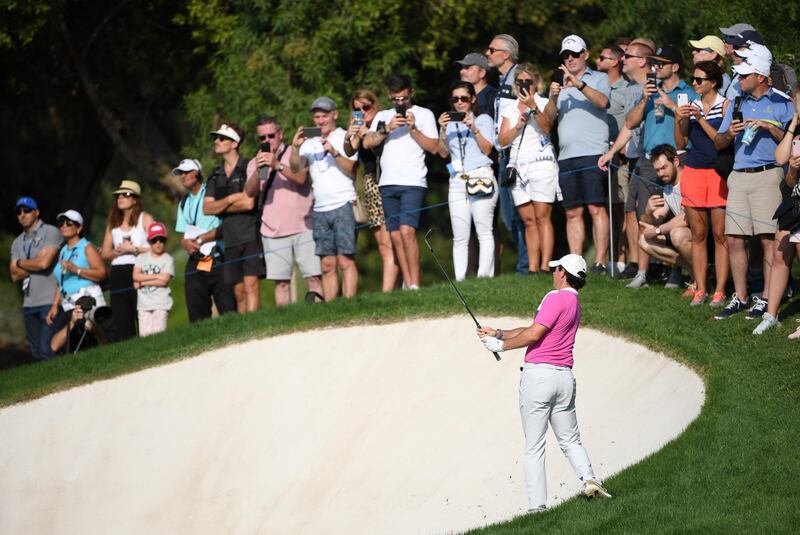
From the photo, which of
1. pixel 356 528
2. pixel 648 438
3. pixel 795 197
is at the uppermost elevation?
pixel 795 197

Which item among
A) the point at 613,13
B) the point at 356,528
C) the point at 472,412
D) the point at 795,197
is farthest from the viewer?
the point at 613,13

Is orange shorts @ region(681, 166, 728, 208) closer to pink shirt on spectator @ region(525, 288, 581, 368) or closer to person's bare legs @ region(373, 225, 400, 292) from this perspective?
pink shirt on spectator @ region(525, 288, 581, 368)

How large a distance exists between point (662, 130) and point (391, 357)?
12.2 ft

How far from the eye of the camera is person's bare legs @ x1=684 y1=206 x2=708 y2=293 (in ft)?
44.1

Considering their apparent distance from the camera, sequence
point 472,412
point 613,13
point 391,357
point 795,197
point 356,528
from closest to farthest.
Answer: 1. point 795,197
2. point 356,528
3. point 472,412
4. point 391,357
5. point 613,13

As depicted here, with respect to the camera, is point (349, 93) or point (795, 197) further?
point (349, 93)

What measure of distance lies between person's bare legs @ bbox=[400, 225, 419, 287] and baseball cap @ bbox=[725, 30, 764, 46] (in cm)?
414

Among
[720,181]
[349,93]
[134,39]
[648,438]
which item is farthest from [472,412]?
[134,39]

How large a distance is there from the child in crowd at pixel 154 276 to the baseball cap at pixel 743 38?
6.76 meters

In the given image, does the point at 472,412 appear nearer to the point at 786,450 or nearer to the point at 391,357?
the point at 391,357

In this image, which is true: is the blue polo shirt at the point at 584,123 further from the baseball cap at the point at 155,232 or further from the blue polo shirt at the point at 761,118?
the baseball cap at the point at 155,232

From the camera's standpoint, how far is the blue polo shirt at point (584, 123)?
14.8m

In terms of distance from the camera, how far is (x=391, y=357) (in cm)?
1530

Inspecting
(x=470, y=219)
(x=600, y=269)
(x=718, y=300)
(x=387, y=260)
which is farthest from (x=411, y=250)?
(x=718, y=300)
